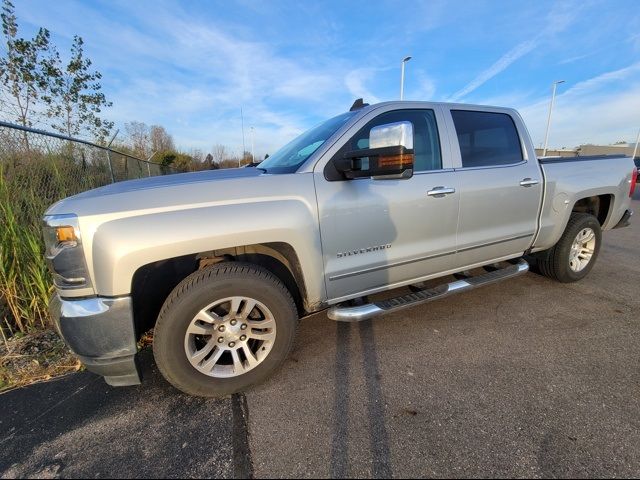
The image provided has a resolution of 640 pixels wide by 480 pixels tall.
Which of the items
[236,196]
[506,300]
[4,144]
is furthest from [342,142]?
[4,144]

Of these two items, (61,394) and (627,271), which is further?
(627,271)

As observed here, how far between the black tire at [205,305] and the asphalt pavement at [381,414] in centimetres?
14

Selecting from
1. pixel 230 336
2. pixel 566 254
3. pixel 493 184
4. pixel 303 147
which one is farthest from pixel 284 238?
pixel 566 254

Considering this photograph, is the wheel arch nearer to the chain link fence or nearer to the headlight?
the headlight

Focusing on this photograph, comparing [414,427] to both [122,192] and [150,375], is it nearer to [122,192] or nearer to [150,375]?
[150,375]

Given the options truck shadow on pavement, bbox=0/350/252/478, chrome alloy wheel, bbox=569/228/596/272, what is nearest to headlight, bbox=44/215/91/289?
truck shadow on pavement, bbox=0/350/252/478

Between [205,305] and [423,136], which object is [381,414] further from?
[423,136]

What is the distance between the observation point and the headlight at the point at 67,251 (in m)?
1.80

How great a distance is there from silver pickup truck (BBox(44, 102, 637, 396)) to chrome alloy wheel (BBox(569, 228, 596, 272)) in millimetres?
879

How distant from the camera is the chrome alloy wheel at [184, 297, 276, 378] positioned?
83.0 inches

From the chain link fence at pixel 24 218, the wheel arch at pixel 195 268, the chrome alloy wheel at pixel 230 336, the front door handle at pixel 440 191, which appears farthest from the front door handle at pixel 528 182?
the chain link fence at pixel 24 218

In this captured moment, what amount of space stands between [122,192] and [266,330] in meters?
1.24

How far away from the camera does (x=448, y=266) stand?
9.67 ft

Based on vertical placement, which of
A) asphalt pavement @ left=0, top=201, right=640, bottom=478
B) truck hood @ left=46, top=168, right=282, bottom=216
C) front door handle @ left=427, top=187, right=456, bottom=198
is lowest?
asphalt pavement @ left=0, top=201, right=640, bottom=478
